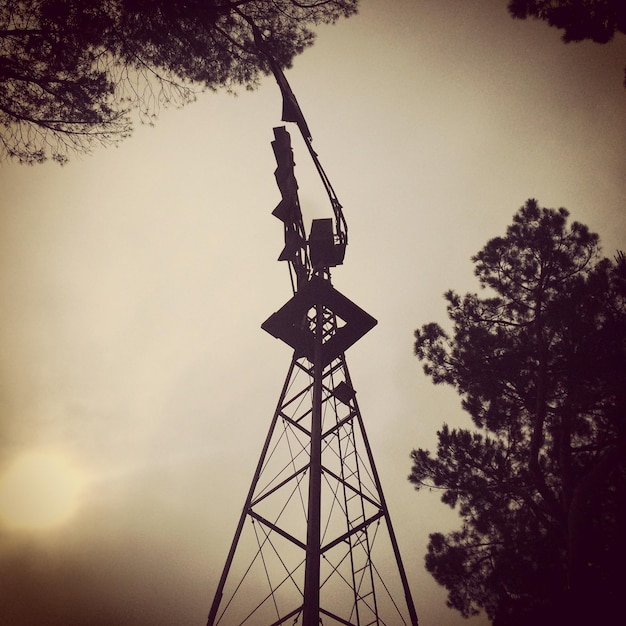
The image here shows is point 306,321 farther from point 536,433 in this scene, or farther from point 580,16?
point 580,16

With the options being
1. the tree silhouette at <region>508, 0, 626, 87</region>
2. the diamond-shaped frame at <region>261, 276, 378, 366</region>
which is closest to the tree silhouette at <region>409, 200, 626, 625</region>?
the diamond-shaped frame at <region>261, 276, 378, 366</region>

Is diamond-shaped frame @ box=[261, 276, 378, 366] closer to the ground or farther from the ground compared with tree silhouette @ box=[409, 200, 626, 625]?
farther from the ground

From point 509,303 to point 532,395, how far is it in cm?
193

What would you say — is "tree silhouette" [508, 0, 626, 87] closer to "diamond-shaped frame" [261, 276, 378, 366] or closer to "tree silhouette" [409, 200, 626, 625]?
"tree silhouette" [409, 200, 626, 625]

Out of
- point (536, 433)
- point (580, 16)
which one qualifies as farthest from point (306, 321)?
point (580, 16)

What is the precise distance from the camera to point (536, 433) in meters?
5.38

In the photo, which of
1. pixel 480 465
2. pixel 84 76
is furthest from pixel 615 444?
pixel 84 76

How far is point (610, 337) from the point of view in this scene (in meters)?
5.80

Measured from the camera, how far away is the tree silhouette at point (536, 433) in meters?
4.87

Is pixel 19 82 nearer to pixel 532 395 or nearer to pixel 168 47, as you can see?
pixel 168 47

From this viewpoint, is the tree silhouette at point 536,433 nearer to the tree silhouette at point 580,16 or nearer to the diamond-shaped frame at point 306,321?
the diamond-shaped frame at point 306,321

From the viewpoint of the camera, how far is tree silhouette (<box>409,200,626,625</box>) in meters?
4.87

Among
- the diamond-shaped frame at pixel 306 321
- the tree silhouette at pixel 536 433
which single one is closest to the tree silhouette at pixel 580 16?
the tree silhouette at pixel 536 433

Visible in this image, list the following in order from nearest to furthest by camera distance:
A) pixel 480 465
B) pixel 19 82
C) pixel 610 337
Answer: pixel 19 82, pixel 610 337, pixel 480 465
